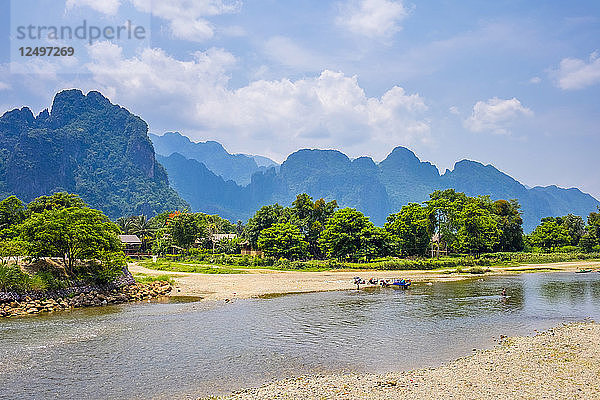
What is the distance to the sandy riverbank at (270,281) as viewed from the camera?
142ft

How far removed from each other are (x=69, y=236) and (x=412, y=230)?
59840 mm

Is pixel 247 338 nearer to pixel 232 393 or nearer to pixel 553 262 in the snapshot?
pixel 232 393

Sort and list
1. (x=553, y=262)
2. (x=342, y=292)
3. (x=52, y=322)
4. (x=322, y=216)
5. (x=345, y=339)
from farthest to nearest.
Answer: (x=322, y=216) → (x=553, y=262) → (x=342, y=292) → (x=52, y=322) → (x=345, y=339)

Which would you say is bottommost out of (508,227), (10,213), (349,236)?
(349,236)

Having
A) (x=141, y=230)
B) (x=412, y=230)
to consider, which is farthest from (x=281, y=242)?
(x=141, y=230)

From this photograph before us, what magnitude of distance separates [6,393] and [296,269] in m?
53.0

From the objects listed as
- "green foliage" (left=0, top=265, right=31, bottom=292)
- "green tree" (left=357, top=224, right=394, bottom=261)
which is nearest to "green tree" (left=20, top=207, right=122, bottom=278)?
"green foliage" (left=0, top=265, right=31, bottom=292)

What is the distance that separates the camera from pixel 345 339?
23.8 m

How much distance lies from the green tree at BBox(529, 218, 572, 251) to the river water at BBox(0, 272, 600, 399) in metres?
65.9

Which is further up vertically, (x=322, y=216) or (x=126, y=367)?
(x=322, y=216)

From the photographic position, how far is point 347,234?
75.2m

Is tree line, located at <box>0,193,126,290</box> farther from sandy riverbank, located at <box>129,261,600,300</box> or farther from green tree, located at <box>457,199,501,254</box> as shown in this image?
green tree, located at <box>457,199,501,254</box>

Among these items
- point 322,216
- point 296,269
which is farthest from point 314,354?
point 322,216

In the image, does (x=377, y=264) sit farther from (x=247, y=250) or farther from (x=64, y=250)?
(x=64, y=250)
